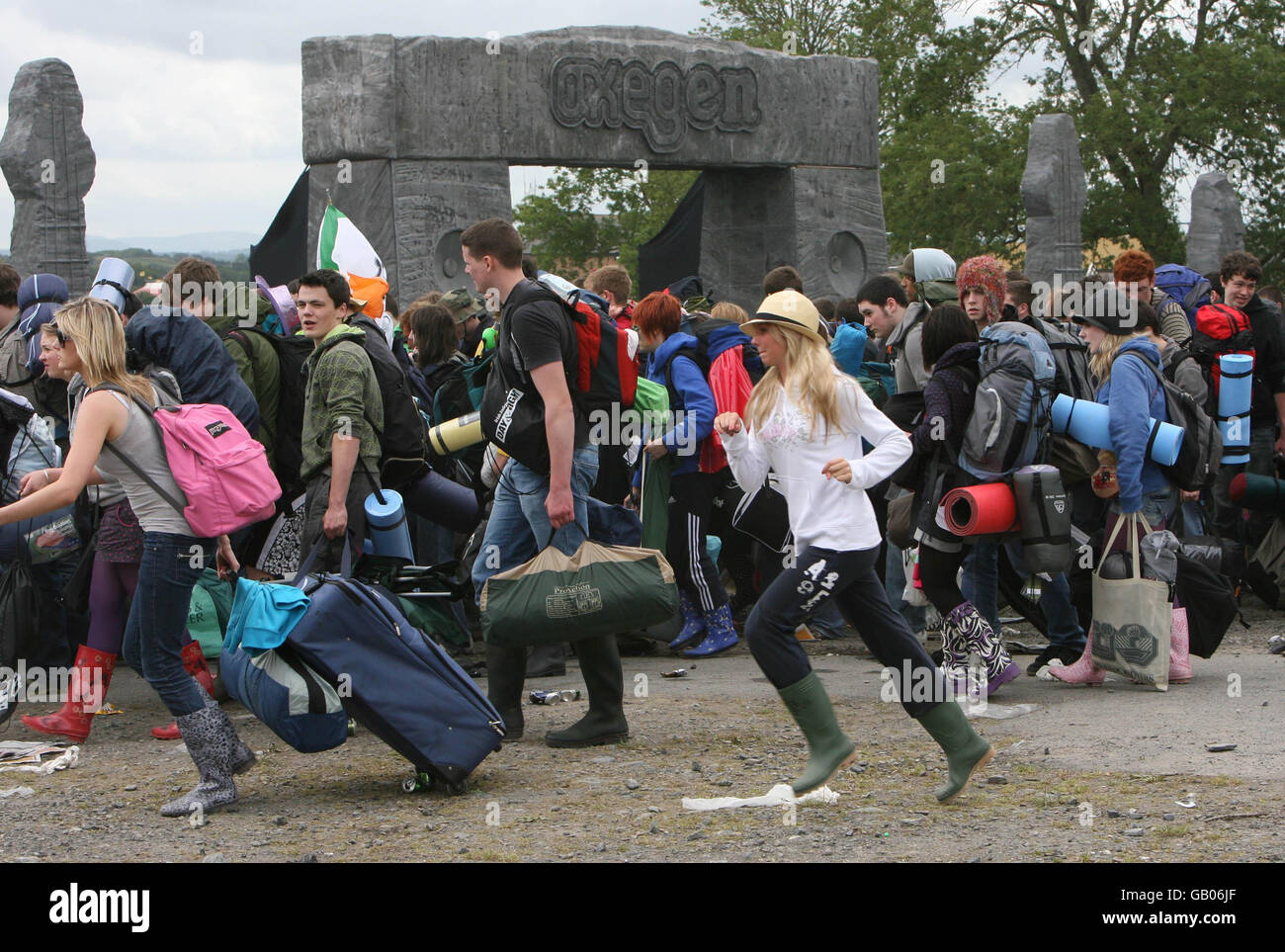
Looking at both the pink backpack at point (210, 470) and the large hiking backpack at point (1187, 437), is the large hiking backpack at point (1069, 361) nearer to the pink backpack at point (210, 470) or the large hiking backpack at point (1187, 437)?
the large hiking backpack at point (1187, 437)

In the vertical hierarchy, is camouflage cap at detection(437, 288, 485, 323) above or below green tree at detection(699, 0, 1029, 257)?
below

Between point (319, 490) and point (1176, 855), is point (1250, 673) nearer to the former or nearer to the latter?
point (1176, 855)

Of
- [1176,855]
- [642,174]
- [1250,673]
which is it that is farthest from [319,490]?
[642,174]

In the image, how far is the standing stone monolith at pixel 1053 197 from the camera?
1538 centimetres

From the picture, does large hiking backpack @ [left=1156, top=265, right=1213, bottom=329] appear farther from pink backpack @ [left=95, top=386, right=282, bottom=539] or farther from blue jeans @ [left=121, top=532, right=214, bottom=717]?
blue jeans @ [left=121, top=532, right=214, bottom=717]

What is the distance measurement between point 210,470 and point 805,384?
2103 millimetres

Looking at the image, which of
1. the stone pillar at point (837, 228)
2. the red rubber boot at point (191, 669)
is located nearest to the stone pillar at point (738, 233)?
the stone pillar at point (837, 228)

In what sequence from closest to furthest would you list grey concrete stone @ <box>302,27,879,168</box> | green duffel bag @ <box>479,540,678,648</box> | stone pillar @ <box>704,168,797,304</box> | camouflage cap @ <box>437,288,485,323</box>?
green duffel bag @ <box>479,540,678,648</box>, camouflage cap @ <box>437,288,485,323</box>, grey concrete stone @ <box>302,27,879,168</box>, stone pillar @ <box>704,168,797,304</box>

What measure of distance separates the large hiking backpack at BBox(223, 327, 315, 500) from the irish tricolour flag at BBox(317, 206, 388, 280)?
2.96 feet

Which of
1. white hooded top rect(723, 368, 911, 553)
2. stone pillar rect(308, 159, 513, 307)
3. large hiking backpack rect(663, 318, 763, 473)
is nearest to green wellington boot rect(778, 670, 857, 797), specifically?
white hooded top rect(723, 368, 911, 553)

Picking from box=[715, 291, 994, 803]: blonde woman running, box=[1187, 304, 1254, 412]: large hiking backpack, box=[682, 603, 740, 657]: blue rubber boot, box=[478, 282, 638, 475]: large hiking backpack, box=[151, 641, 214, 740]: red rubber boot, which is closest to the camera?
box=[715, 291, 994, 803]: blonde woman running

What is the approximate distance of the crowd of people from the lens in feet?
16.8

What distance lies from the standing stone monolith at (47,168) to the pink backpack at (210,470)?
21.2ft

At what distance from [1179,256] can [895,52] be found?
642cm
